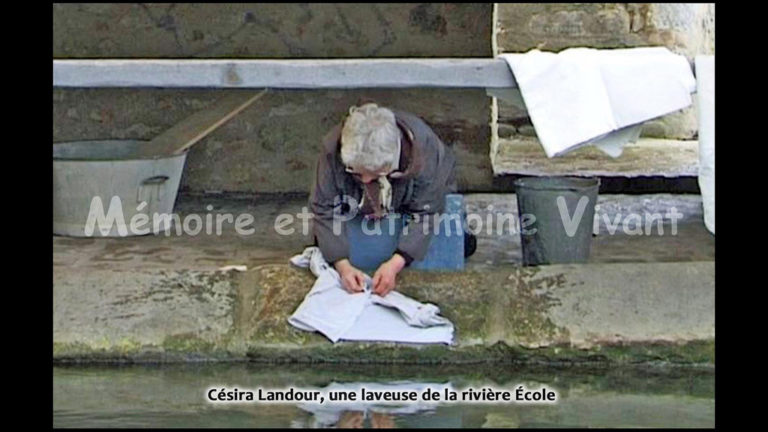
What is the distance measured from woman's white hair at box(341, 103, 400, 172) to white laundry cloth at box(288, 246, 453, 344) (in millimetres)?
542

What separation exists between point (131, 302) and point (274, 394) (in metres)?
1.00

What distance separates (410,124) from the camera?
17.6ft

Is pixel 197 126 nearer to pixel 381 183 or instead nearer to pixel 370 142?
pixel 381 183

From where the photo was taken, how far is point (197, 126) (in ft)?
23.7

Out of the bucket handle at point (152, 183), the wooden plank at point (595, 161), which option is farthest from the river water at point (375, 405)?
the wooden plank at point (595, 161)

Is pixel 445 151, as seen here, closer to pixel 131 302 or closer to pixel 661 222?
pixel 131 302

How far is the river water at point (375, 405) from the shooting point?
4469mm

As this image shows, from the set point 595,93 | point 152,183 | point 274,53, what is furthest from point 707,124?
point 274,53

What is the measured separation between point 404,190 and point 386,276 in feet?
1.15

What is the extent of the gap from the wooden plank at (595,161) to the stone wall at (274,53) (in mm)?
514

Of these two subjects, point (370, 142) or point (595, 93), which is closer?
point (370, 142)

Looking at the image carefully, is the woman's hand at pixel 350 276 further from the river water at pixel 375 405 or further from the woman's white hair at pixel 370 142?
the woman's white hair at pixel 370 142

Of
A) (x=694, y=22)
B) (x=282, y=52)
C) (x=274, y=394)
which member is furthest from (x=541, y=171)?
(x=274, y=394)

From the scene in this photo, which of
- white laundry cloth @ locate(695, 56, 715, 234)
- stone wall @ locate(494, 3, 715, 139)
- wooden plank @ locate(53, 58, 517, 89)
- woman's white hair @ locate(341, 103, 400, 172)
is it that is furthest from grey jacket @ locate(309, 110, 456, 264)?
stone wall @ locate(494, 3, 715, 139)
